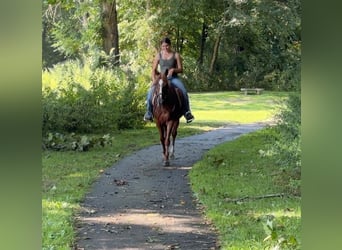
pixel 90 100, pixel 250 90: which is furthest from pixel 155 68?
pixel 90 100

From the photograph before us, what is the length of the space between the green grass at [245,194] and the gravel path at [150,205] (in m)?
0.12

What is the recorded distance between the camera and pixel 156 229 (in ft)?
14.0

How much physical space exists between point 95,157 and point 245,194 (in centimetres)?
242

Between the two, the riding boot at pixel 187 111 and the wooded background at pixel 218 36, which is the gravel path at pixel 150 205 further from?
the wooded background at pixel 218 36

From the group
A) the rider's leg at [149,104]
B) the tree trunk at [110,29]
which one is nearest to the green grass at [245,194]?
the rider's leg at [149,104]

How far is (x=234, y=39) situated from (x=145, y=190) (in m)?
1.76

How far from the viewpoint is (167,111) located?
5980 mm

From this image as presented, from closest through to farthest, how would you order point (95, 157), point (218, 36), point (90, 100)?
point (218, 36), point (95, 157), point (90, 100)

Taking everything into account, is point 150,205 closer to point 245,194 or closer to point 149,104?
point 245,194

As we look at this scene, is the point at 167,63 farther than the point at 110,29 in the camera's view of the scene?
No

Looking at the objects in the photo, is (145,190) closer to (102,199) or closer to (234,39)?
(102,199)

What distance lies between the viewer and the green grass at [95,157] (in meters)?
4.37
